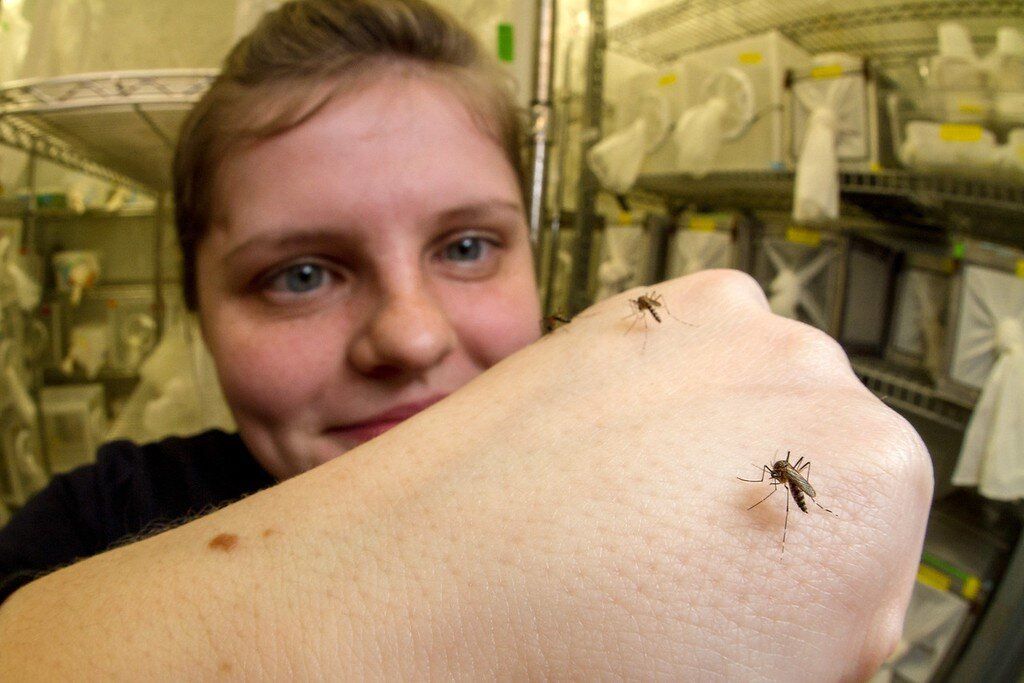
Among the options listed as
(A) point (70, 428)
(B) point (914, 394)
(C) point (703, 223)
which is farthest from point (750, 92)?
(A) point (70, 428)

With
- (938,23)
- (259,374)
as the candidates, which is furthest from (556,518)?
(938,23)

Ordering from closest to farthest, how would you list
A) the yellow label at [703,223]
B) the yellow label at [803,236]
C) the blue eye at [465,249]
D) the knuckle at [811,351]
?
1. the knuckle at [811,351]
2. the blue eye at [465,249]
3. the yellow label at [803,236]
4. the yellow label at [703,223]

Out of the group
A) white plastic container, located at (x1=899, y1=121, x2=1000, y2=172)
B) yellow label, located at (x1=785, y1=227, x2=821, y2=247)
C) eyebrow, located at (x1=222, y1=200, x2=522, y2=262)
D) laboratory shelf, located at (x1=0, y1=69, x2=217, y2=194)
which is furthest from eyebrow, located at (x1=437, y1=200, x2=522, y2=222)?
yellow label, located at (x1=785, y1=227, x2=821, y2=247)

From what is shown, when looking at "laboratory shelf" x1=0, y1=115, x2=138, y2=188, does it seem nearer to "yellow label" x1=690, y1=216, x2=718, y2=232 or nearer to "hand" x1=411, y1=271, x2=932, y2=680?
"hand" x1=411, y1=271, x2=932, y2=680

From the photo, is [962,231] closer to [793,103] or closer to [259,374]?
[793,103]

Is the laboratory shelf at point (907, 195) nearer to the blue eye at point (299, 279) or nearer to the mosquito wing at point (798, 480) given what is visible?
the mosquito wing at point (798, 480)

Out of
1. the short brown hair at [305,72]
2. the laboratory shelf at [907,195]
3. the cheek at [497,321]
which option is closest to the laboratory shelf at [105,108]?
the short brown hair at [305,72]
